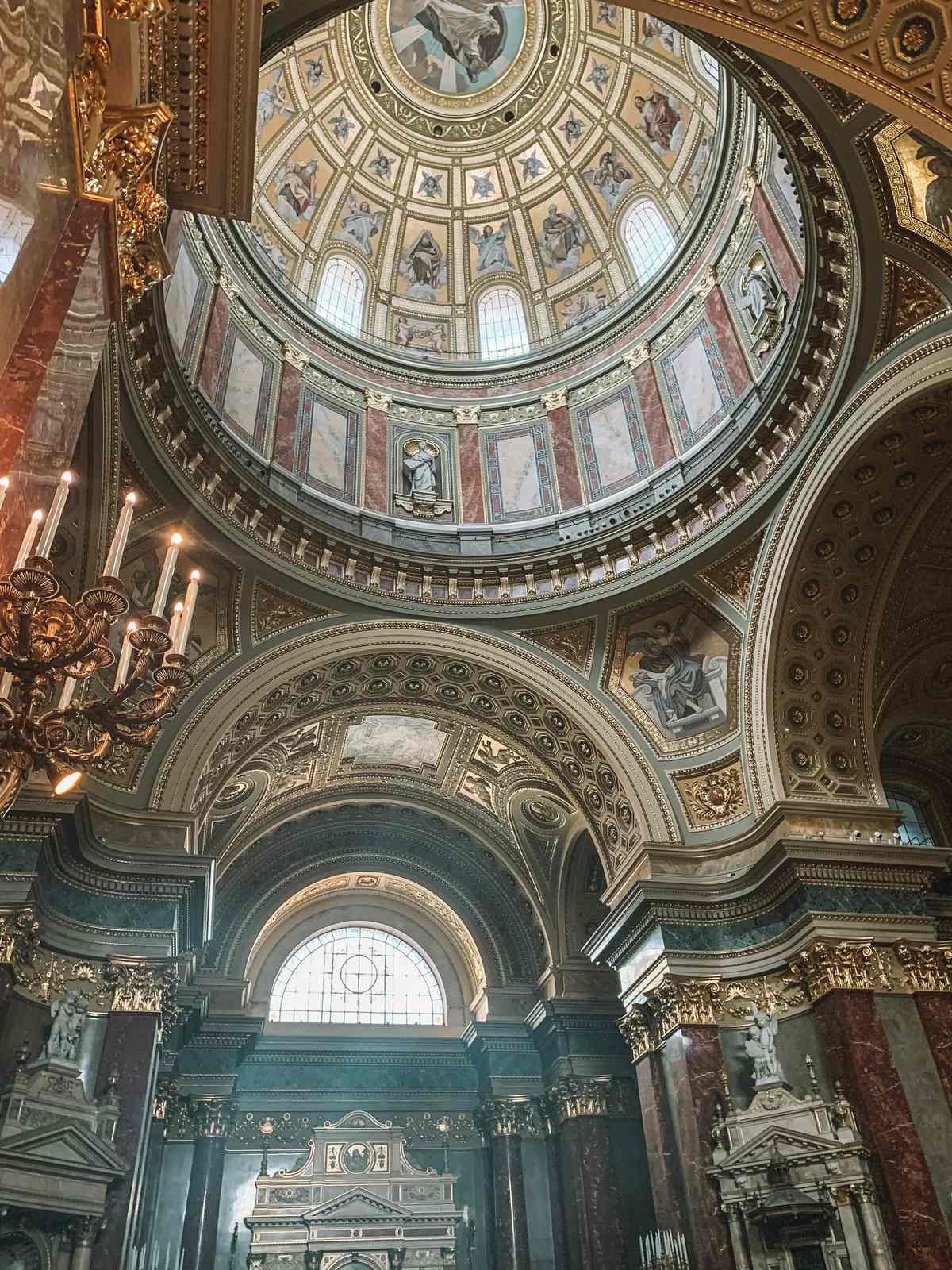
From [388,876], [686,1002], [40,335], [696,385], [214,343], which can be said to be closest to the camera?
[40,335]

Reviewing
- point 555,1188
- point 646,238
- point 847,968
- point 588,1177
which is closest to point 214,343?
point 646,238

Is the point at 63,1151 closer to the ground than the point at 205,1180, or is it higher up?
closer to the ground

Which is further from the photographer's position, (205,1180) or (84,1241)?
(205,1180)

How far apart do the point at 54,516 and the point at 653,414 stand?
13121mm

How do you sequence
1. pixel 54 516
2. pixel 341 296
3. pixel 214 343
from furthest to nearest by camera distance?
1. pixel 341 296
2. pixel 214 343
3. pixel 54 516

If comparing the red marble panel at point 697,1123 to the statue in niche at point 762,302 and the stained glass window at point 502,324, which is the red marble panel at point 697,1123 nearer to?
the statue in niche at point 762,302

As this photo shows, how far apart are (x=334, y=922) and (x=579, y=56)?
18.7m

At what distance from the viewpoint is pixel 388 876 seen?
73.3 ft

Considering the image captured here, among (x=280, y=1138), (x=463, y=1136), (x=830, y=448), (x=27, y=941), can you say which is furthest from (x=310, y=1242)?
(x=830, y=448)

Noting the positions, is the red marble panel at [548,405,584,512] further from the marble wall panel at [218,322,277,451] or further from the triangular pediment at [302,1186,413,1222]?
the triangular pediment at [302,1186,413,1222]

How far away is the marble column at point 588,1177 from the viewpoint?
53.6ft

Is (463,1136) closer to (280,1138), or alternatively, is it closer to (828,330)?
(280,1138)

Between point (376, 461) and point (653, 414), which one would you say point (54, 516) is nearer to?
point (376, 461)

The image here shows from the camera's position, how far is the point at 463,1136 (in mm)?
19703
